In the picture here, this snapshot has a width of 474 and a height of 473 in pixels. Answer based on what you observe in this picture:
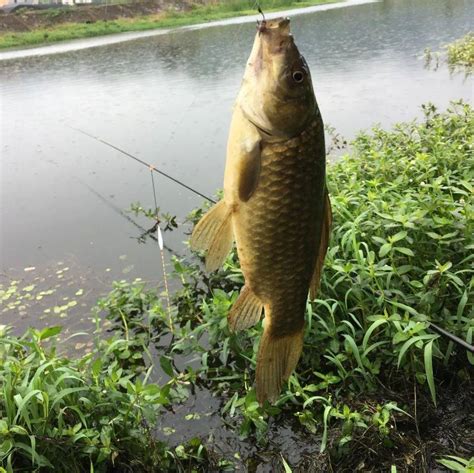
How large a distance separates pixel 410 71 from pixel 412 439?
9404 mm

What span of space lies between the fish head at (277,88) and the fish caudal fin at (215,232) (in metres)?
0.30

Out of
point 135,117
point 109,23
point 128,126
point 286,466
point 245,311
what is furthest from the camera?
point 109,23

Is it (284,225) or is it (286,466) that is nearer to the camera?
(284,225)

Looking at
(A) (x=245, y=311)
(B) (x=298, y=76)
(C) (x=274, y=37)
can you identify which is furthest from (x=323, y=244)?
(C) (x=274, y=37)

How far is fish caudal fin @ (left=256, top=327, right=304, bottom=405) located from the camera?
1714 mm

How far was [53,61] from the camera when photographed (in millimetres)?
16656

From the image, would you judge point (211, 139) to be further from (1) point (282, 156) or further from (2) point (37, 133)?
(1) point (282, 156)

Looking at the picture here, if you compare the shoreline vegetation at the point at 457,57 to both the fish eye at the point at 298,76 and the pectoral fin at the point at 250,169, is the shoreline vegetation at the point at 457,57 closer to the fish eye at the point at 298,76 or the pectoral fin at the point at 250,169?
the fish eye at the point at 298,76

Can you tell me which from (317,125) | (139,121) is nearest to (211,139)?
(139,121)

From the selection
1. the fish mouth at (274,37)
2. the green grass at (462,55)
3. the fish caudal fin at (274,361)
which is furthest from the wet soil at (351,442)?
the green grass at (462,55)

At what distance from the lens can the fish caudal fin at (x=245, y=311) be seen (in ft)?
5.55

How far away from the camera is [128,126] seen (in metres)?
8.20

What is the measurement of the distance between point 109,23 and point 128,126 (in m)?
25.5

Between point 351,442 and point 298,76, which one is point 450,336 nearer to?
point 351,442
